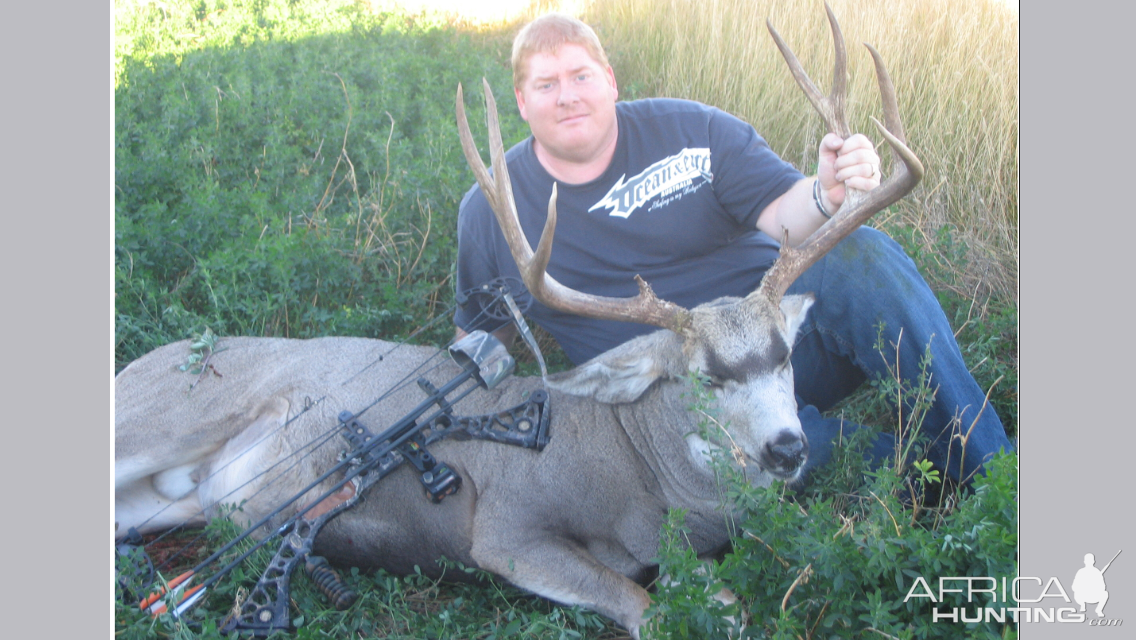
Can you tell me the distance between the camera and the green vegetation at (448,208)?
108 inches

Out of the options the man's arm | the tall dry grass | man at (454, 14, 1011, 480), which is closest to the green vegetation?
the tall dry grass

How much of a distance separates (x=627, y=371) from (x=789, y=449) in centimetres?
81

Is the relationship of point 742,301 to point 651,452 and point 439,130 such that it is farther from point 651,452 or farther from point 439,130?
point 439,130

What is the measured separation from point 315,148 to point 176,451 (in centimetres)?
269

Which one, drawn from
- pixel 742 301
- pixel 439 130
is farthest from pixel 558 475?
pixel 439 130

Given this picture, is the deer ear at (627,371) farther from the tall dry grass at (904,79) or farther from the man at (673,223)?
the tall dry grass at (904,79)

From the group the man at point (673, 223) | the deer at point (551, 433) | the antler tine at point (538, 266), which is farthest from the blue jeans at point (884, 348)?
the antler tine at point (538, 266)

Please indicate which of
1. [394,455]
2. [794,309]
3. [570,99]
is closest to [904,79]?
[794,309]

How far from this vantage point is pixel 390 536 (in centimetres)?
374

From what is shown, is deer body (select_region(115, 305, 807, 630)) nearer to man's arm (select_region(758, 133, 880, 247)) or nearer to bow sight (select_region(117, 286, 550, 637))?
bow sight (select_region(117, 286, 550, 637))

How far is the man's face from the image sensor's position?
4.07 meters

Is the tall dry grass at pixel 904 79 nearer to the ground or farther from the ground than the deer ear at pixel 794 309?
farther from the ground

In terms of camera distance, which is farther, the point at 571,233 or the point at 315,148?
the point at 315,148
